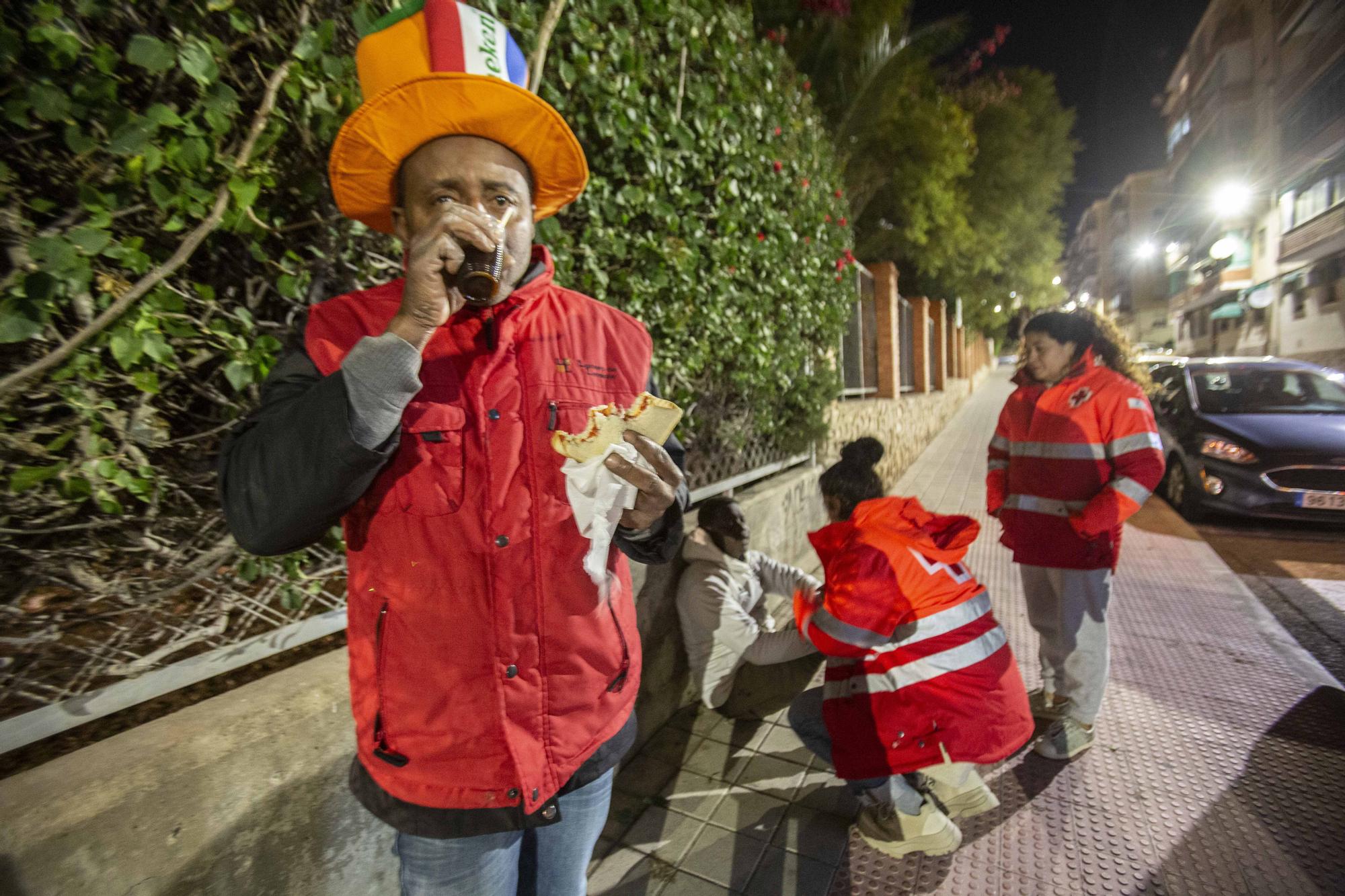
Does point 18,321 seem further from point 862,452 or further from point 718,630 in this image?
point 718,630

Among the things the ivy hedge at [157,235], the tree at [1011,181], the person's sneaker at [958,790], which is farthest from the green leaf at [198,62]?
the tree at [1011,181]

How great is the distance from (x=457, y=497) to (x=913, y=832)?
7.16ft

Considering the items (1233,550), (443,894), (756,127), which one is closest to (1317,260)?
(1233,550)

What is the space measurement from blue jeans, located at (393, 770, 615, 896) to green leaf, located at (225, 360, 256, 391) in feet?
3.87

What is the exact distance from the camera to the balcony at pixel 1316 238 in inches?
125

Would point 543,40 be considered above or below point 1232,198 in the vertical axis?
below

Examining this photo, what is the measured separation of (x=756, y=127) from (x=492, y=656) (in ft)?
13.2

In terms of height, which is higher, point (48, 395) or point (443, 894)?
point (48, 395)

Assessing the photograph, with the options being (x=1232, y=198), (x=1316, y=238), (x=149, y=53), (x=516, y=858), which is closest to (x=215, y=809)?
(x=516, y=858)

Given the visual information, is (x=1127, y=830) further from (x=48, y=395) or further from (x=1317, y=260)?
(x=1317, y=260)

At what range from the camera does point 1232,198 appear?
5.50 metres

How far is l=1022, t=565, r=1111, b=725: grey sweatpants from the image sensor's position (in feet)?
9.18

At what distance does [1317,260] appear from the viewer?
398 cm

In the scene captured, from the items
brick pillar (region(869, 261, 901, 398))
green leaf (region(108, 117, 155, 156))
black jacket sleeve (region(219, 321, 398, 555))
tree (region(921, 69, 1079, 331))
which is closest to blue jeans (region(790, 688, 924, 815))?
black jacket sleeve (region(219, 321, 398, 555))
